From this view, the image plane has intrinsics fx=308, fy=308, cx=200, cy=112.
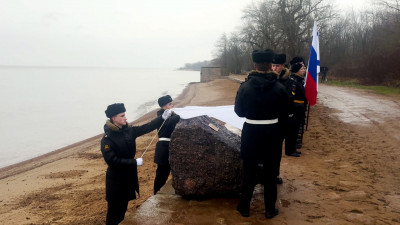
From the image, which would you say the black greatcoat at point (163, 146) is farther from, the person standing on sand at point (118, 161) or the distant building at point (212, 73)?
the distant building at point (212, 73)

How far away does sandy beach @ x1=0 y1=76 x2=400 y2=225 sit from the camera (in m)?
4.01

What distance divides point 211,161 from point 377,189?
8.86 ft

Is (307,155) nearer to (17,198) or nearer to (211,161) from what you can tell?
(211,161)

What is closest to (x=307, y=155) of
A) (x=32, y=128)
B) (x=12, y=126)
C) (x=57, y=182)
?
(x=57, y=182)

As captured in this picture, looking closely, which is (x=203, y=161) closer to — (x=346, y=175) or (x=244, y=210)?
(x=244, y=210)

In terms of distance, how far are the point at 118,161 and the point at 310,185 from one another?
121 inches

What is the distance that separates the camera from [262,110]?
363 cm

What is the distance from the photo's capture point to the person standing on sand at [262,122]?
3.62 m

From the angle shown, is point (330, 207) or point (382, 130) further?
point (382, 130)

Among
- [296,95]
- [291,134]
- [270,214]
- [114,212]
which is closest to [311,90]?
[296,95]

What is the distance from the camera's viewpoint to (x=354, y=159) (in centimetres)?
647

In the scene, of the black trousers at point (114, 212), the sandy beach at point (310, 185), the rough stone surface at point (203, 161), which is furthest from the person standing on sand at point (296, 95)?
the black trousers at point (114, 212)

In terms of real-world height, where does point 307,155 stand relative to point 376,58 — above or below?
below

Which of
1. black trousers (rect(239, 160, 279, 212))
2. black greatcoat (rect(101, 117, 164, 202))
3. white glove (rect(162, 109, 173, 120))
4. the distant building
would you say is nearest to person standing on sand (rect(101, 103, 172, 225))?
black greatcoat (rect(101, 117, 164, 202))
